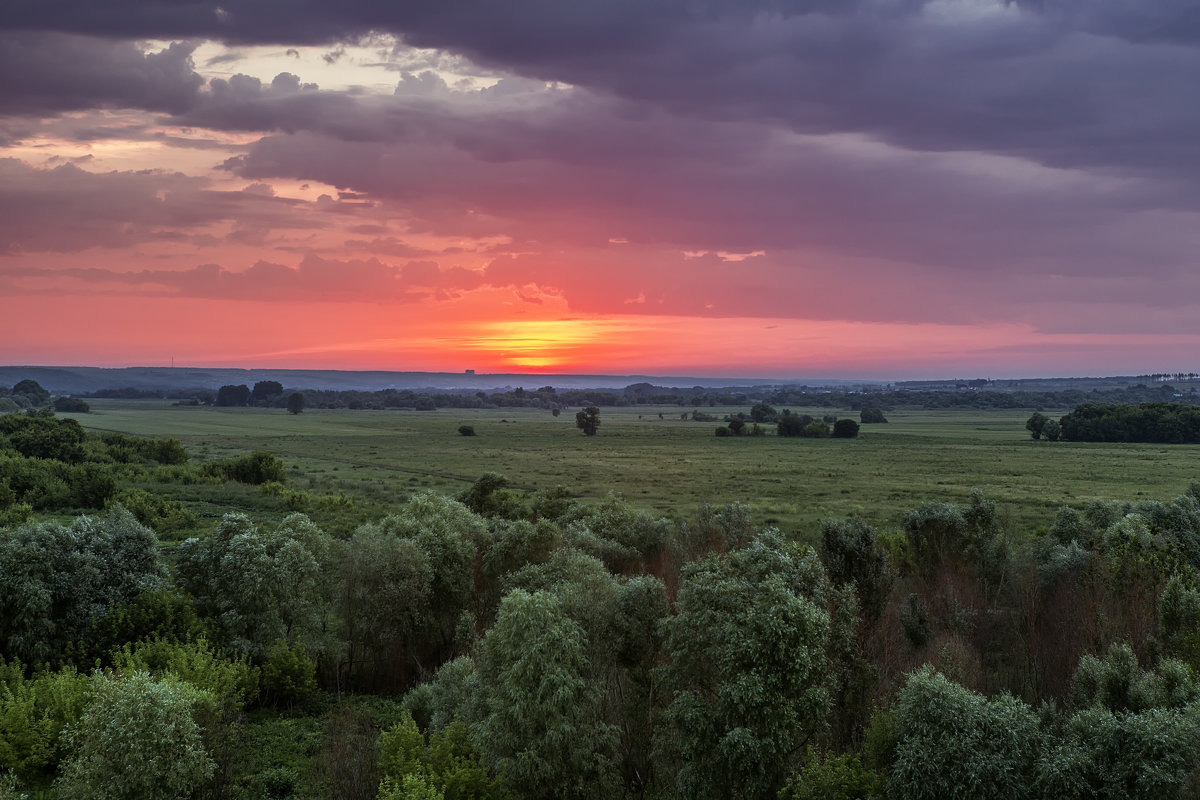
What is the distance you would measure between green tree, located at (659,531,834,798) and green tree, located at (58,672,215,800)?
40.8 ft

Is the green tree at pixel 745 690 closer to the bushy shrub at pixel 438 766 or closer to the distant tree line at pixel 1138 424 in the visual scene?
the bushy shrub at pixel 438 766

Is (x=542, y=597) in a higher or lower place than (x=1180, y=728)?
higher

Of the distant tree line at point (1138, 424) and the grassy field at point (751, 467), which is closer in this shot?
the grassy field at point (751, 467)

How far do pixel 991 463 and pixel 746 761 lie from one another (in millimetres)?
106669

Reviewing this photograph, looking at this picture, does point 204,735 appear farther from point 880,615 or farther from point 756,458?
point 756,458

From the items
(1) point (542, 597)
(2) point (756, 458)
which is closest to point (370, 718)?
(1) point (542, 597)

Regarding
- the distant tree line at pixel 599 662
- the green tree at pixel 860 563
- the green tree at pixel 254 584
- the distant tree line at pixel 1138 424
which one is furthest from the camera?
the distant tree line at pixel 1138 424

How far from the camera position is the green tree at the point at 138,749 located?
18.2 m

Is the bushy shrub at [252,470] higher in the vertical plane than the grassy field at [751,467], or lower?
higher

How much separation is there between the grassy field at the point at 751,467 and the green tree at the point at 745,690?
34715mm

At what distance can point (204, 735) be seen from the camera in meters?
20.7

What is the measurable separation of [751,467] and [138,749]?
3912 inches

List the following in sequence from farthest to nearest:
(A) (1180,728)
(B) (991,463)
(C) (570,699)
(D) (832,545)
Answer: (B) (991,463) → (D) (832,545) → (C) (570,699) → (A) (1180,728)

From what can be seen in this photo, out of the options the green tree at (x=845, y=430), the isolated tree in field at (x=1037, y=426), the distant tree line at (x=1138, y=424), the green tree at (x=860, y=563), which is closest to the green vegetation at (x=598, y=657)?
the green tree at (x=860, y=563)
